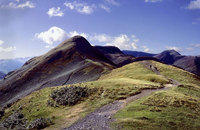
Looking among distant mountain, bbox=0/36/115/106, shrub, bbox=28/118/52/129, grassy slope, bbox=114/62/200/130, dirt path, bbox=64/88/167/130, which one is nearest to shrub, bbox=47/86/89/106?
dirt path, bbox=64/88/167/130

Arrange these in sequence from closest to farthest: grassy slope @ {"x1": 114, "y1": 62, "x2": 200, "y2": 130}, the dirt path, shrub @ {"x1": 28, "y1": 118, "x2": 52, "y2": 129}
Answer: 1. the dirt path
2. grassy slope @ {"x1": 114, "y1": 62, "x2": 200, "y2": 130}
3. shrub @ {"x1": 28, "y1": 118, "x2": 52, "y2": 129}

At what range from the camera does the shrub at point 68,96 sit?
137 feet

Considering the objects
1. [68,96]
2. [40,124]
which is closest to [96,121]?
[40,124]

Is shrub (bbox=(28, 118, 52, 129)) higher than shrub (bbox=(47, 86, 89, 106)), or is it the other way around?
shrub (bbox=(47, 86, 89, 106))

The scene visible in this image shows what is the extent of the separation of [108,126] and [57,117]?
13143 mm

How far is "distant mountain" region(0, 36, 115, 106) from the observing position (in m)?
102

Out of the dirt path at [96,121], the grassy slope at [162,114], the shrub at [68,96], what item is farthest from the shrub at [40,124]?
the grassy slope at [162,114]

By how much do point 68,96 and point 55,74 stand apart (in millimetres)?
88889

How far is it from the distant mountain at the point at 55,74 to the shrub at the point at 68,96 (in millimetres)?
43335

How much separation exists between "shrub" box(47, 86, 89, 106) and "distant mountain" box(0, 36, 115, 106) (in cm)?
4334

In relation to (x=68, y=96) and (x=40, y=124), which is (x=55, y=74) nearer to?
(x=68, y=96)

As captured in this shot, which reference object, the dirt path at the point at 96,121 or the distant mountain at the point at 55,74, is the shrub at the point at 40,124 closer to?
the dirt path at the point at 96,121

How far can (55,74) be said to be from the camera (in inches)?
5094

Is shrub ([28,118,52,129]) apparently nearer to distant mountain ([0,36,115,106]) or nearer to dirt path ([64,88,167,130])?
dirt path ([64,88,167,130])
